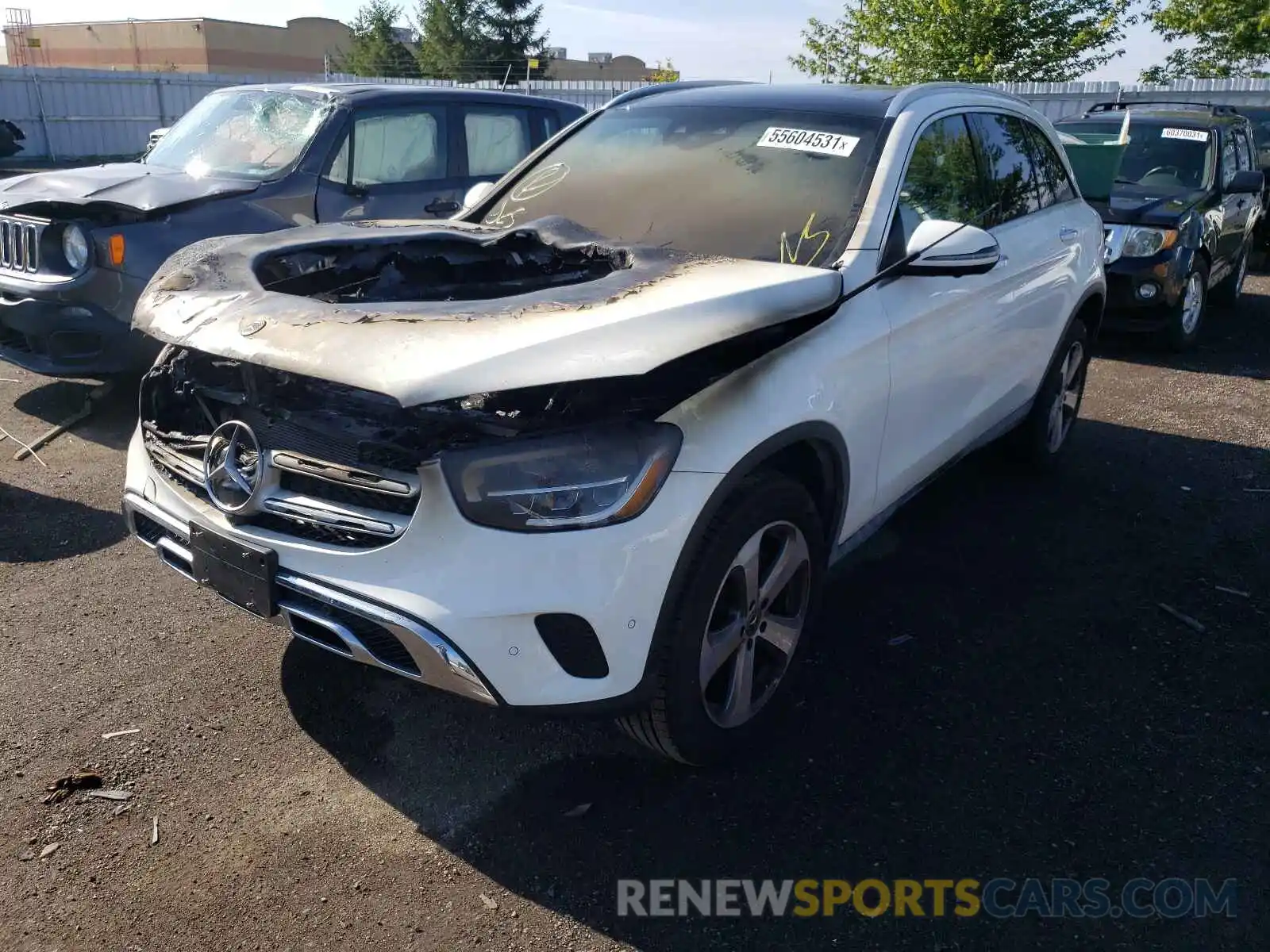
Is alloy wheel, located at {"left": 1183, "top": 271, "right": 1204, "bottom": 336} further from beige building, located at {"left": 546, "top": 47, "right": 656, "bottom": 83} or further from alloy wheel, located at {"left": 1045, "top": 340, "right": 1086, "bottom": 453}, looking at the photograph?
beige building, located at {"left": 546, "top": 47, "right": 656, "bottom": 83}

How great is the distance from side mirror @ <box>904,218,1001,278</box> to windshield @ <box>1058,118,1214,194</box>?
6454 millimetres

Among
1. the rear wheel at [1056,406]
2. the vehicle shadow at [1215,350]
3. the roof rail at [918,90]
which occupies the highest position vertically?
the roof rail at [918,90]

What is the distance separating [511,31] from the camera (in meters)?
49.2

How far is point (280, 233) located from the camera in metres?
3.44

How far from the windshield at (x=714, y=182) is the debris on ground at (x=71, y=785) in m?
2.23

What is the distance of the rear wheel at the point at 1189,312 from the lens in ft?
26.1

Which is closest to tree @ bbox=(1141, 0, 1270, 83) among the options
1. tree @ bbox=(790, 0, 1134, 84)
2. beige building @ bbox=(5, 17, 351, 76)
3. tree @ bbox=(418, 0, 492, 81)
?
tree @ bbox=(790, 0, 1134, 84)

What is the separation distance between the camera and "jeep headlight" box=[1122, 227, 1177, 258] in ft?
25.6

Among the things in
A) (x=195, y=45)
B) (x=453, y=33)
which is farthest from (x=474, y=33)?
(x=195, y=45)

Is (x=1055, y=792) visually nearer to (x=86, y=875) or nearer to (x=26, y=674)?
(x=86, y=875)

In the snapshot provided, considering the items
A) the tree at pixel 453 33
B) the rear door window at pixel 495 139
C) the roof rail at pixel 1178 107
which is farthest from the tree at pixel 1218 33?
the tree at pixel 453 33

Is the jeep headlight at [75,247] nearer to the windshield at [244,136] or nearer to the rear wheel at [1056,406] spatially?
the windshield at [244,136]

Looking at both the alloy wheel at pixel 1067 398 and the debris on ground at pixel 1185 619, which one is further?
the alloy wheel at pixel 1067 398

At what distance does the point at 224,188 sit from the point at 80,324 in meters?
1.06
